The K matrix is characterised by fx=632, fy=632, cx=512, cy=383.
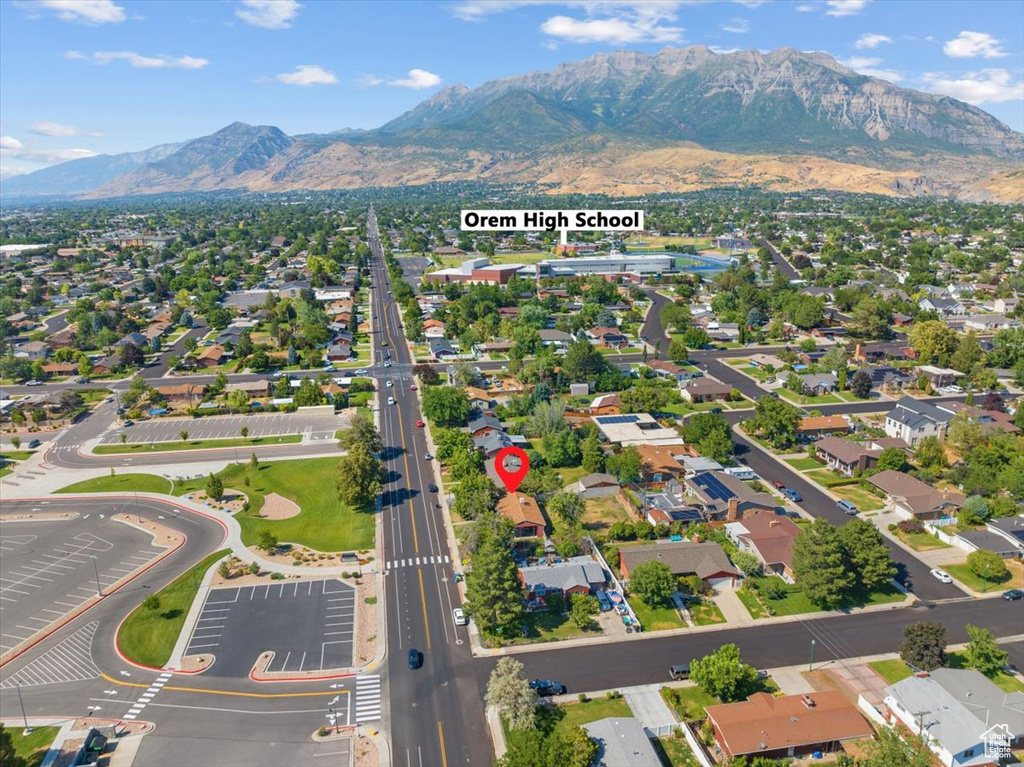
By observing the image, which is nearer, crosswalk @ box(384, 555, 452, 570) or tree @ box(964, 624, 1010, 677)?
tree @ box(964, 624, 1010, 677)

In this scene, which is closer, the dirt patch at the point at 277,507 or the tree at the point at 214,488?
the dirt patch at the point at 277,507

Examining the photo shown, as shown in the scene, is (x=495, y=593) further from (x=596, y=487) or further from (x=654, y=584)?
(x=596, y=487)

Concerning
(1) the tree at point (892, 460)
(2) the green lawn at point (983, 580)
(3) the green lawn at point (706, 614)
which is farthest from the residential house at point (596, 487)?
(2) the green lawn at point (983, 580)

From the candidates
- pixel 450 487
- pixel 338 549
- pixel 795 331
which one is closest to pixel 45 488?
pixel 338 549

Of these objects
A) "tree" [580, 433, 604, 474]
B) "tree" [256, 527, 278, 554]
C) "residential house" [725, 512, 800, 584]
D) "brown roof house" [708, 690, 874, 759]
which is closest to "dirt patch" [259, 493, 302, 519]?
"tree" [256, 527, 278, 554]

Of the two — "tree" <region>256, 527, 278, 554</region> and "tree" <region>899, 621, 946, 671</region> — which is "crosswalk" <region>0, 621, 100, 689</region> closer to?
"tree" <region>256, 527, 278, 554</region>

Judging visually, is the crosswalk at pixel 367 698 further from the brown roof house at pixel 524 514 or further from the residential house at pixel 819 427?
the residential house at pixel 819 427

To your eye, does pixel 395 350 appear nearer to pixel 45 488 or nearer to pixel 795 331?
pixel 45 488
